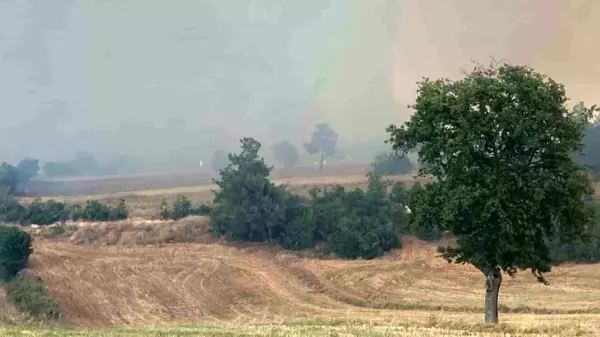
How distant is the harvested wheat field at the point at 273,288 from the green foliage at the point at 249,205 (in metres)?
3.88

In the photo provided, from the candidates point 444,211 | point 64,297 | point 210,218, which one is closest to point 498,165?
point 444,211

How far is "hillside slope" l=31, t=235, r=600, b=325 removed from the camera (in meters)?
39.8

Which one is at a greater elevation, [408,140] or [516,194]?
[408,140]

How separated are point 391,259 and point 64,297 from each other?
32.6m

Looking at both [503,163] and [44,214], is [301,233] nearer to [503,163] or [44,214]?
[44,214]

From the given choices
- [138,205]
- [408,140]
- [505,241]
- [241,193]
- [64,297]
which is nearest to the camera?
[505,241]

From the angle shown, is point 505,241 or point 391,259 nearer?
point 505,241

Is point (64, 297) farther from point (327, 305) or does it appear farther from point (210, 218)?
point (210, 218)

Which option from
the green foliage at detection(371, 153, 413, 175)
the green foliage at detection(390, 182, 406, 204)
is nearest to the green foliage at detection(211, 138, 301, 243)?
the green foliage at detection(390, 182, 406, 204)

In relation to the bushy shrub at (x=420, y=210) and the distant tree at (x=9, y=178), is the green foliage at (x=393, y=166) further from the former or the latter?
the bushy shrub at (x=420, y=210)

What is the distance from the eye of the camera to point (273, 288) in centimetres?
5022

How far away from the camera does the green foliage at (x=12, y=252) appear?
48281 mm

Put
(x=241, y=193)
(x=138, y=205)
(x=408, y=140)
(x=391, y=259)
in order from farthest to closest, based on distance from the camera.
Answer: (x=138, y=205)
(x=241, y=193)
(x=391, y=259)
(x=408, y=140)

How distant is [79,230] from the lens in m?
73.6
